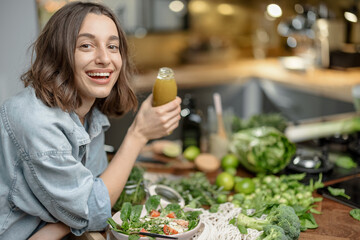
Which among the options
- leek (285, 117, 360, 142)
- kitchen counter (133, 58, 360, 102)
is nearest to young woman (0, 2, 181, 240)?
leek (285, 117, 360, 142)

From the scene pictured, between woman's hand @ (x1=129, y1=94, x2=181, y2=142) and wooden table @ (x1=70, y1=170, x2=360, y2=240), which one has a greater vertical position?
woman's hand @ (x1=129, y1=94, x2=181, y2=142)

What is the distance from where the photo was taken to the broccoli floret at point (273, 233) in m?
1.17

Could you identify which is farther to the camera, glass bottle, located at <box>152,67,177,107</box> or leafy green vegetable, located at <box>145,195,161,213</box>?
glass bottle, located at <box>152,67,177,107</box>

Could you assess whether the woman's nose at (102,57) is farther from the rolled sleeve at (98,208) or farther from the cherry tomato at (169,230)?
the cherry tomato at (169,230)

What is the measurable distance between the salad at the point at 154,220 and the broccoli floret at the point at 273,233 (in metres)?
0.21

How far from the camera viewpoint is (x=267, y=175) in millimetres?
1779

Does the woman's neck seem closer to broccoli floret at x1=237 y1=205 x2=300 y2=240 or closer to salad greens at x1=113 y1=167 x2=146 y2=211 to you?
salad greens at x1=113 y1=167 x2=146 y2=211

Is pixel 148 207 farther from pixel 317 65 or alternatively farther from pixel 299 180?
pixel 317 65

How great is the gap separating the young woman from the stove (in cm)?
81

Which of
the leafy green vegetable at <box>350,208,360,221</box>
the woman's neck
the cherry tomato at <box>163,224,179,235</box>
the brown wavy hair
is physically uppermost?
the brown wavy hair

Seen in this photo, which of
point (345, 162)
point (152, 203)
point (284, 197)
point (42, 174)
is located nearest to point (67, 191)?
point (42, 174)

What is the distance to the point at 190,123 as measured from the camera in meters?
2.03

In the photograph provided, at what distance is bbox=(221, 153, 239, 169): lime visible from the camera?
1.88m

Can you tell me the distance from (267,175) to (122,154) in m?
0.70
